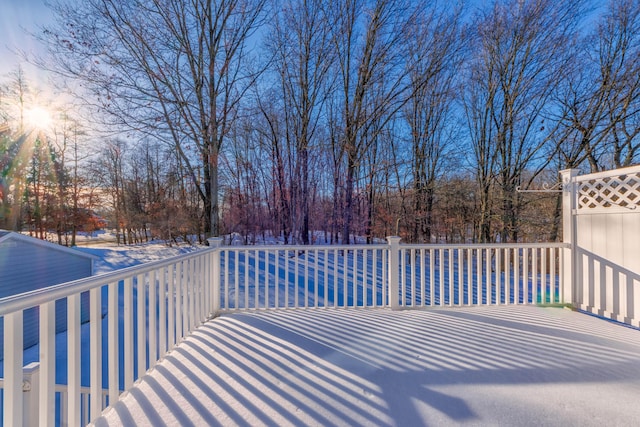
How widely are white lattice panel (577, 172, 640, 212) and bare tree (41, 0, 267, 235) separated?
578 cm

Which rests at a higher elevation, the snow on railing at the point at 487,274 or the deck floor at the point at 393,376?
the snow on railing at the point at 487,274

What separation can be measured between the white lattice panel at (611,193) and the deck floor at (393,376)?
4.11ft

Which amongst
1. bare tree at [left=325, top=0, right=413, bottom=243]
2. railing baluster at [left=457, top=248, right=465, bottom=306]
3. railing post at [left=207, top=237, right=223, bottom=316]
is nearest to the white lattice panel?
railing baluster at [left=457, top=248, right=465, bottom=306]

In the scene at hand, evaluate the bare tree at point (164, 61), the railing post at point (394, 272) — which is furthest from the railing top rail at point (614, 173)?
the bare tree at point (164, 61)

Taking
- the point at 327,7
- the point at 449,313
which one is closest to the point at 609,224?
the point at 449,313

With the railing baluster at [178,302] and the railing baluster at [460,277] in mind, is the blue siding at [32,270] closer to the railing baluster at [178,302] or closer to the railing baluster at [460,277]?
the railing baluster at [178,302]

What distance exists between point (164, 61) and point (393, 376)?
6.32 m

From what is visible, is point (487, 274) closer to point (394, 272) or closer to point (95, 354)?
point (394, 272)

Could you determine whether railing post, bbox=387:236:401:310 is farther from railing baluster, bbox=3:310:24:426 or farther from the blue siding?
the blue siding

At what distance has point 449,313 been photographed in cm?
292

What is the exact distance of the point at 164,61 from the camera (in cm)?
499

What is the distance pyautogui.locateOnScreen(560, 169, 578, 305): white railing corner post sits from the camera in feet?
10.1

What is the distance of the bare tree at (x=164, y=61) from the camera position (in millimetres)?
4664

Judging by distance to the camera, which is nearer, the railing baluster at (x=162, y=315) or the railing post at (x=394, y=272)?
the railing baluster at (x=162, y=315)
